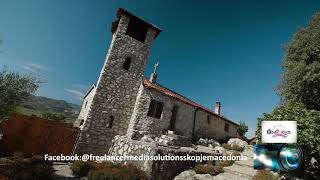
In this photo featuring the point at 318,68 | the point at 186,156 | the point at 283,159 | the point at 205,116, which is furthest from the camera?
the point at 205,116

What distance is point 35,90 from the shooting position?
17.3 m

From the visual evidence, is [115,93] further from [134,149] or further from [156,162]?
[156,162]

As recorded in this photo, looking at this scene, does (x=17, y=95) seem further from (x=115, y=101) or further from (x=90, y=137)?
(x=115, y=101)

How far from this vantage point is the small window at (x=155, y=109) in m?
18.1

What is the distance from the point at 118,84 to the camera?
58.0ft

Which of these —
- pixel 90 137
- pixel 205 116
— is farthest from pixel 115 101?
pixel 205 116

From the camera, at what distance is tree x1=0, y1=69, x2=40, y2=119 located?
1352cm

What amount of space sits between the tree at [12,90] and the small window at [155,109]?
10.3 meters

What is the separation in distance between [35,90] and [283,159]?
740 inches

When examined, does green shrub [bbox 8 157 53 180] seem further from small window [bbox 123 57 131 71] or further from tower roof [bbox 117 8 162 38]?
tower roof [bbox 117 8 162 38]

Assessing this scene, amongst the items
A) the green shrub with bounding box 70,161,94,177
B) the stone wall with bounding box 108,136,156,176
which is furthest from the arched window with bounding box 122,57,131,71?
the green shrub with bounding box 70,161,94,177

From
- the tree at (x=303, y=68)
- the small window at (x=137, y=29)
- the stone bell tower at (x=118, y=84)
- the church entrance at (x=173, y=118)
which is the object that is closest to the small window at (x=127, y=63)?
the stone bell tower at (x=118, y=84)

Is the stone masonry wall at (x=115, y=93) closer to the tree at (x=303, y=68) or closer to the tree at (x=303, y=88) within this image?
the tree at (x=303, y=88)

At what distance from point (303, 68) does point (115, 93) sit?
1501cm
